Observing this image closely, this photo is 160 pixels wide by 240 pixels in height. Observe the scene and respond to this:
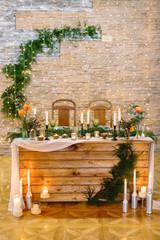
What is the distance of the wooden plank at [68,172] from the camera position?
3028mm

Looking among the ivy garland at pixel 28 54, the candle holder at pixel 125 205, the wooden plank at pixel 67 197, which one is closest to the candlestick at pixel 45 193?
the wooden plank at pixel 67 197

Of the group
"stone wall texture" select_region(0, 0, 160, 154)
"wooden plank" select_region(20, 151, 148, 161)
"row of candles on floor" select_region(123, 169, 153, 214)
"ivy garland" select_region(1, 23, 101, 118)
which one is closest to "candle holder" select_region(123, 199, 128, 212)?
"row of candles on floor" select_region(123, 169, 153, 214)

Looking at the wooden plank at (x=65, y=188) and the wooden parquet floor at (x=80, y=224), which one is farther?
the wooden plank at (x=65, y=188)

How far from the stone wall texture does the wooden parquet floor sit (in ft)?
9.04

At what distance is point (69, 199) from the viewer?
3.09 metres

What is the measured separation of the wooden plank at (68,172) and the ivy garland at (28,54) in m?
2.50

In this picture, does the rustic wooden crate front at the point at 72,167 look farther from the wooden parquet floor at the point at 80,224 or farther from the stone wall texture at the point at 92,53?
the stone wall texture at the point at 92,53

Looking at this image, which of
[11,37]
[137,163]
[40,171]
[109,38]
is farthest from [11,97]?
[137,163]

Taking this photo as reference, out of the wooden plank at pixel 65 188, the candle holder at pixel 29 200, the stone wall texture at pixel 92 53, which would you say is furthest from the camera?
the stone wall texture at pixel 92 53

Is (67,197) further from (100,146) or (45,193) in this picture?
(100,146)

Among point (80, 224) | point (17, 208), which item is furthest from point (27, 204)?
point (80, 224)

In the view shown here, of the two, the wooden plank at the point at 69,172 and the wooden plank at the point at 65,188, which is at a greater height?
the wooden plank at the point at 69,172

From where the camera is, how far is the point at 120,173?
303 cm

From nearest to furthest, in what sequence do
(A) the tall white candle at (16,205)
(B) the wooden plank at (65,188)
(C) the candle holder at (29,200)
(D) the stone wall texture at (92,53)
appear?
(A) the tall white candle at (16,205), (C) the candle holder at (29,200), (B) the wooden plank at (65,188), (D) the stone wall texture at (92,53)
